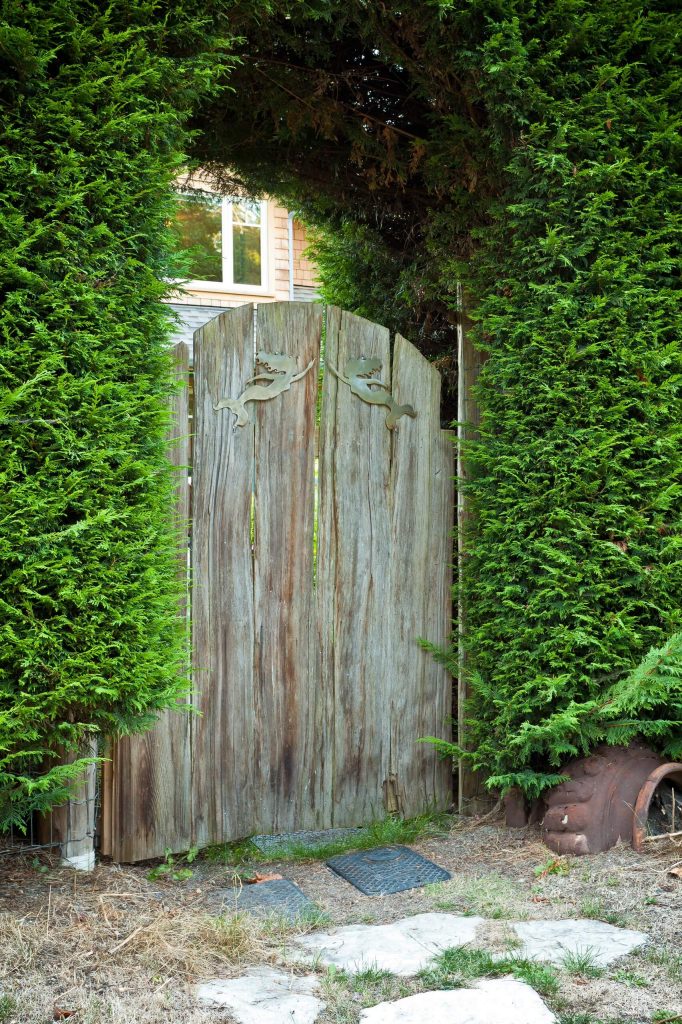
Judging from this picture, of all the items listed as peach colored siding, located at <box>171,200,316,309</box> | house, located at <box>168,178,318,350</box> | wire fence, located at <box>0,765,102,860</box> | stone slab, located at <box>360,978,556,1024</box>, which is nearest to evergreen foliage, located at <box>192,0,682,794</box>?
stone slab, located at <box>360,978,556,1024</box>

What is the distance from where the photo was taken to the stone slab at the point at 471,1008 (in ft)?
6.41

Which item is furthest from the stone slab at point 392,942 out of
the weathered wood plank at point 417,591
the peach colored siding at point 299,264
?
the peach colored siding at point 299,264

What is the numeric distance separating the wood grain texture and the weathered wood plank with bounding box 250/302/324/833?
30cm

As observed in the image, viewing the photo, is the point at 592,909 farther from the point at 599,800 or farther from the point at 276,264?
the point at 276,264

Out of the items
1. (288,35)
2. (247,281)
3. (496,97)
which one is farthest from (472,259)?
(247,281)

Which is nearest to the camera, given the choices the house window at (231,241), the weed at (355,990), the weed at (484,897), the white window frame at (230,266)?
the weed at (355,990)

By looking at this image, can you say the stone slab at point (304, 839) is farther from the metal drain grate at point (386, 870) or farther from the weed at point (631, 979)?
the weed at point (631, 979)

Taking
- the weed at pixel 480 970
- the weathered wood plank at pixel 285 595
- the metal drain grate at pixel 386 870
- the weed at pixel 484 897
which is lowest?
the metal drain grate at pixel 386 870

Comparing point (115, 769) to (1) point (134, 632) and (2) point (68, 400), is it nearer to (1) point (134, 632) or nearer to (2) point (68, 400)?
(1) point (134, 632)

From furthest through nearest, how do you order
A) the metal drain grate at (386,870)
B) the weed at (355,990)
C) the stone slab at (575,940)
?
the metal drain grate at (386,870) → the stone slab at (575,940) → the weed at (355,990)

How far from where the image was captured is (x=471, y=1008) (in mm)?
1998

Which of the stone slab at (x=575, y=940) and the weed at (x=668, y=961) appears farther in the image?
the stone slab at (x=575, y=940)

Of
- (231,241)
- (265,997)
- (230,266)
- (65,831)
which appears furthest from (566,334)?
(231,241)

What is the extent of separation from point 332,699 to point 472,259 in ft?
6.59
